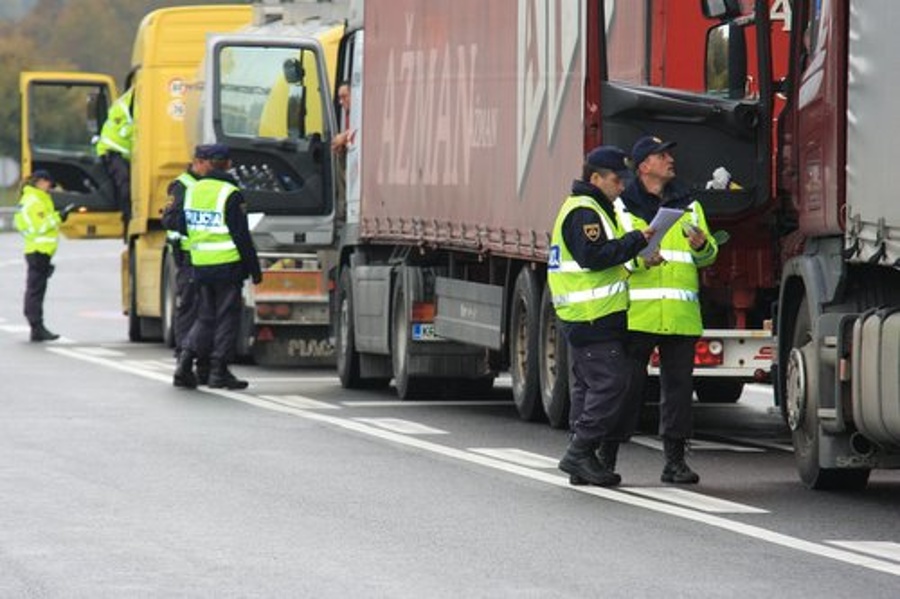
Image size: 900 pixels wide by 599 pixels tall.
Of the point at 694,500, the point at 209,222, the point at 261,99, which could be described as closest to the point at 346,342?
the point at 209,222

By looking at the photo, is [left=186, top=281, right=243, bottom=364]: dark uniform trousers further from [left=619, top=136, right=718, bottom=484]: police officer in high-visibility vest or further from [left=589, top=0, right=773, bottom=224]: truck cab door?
[left=619, top=136, right=718, bottom=484]: police officer in high-visibility vest

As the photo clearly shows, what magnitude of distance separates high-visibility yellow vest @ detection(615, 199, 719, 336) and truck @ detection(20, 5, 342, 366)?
10.8 metres

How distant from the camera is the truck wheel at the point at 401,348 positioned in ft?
67.4

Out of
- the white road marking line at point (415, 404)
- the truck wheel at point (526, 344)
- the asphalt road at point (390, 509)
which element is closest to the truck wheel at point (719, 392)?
the asphalt road at point (390, 509)

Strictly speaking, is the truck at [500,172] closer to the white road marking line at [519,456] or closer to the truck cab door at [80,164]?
the white road marking line at [519,456]

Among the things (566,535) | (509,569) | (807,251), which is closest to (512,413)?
(807,251)

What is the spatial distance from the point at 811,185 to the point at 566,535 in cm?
304

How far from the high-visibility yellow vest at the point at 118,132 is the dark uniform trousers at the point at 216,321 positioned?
27.4ft

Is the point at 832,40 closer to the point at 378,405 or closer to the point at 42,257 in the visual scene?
the point at 378,405

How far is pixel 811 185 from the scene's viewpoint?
1396cm

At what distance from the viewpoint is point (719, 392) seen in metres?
21.0

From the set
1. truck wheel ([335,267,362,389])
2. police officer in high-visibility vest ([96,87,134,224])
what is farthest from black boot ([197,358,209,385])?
police officer in high-visibility vest ([96,87,134,224])

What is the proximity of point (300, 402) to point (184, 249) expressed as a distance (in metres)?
2.17

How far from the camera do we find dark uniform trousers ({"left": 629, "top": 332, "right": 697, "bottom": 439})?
45.4ft
